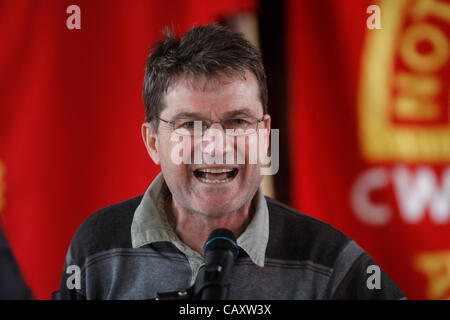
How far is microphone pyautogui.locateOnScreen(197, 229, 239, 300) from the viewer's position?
624mm

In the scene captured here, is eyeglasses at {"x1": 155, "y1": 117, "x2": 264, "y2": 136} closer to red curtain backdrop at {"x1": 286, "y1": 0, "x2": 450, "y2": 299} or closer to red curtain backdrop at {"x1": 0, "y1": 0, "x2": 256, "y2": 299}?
red curtain backdrop at {"x1": 0, "y1": 0, "x2": 256, "y2": 299}

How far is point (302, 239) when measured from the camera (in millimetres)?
928

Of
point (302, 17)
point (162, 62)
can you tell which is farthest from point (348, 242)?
point (302, 17)

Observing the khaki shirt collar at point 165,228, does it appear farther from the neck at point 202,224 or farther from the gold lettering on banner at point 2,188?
the gold lettering on banner at point 2,188

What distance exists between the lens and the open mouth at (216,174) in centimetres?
86

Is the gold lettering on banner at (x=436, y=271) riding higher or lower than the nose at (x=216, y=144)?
lower

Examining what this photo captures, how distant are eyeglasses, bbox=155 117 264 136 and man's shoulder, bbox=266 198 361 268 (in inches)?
7.7

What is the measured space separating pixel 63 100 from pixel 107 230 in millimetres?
490

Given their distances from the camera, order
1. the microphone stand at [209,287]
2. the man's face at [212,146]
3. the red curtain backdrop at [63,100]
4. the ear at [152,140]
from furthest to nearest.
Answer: the red curtain backdrop at [63,100]
the ear at [152,140]
the man's face at [212,146]
the microphone stand at [209,287]

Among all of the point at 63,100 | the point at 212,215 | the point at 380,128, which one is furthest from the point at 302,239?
the point at 63,100

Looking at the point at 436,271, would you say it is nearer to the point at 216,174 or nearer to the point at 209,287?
the point at 216,174

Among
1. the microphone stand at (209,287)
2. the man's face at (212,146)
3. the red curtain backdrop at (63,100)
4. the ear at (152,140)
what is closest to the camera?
the microphone stand at (209,287)

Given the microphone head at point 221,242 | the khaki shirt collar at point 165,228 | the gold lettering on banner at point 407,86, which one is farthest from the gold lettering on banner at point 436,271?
the microphone head at point 221,242

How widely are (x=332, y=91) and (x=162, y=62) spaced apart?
2.21ft
